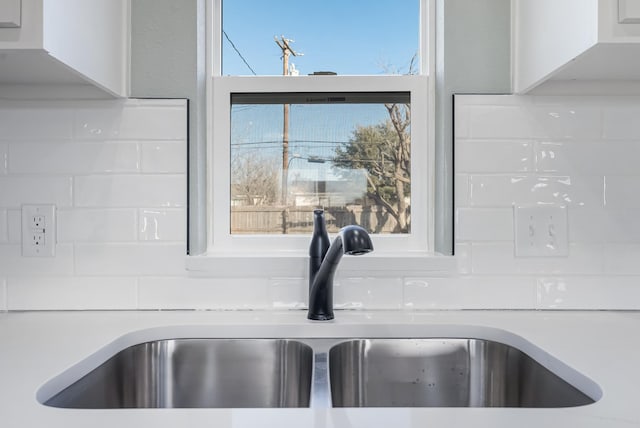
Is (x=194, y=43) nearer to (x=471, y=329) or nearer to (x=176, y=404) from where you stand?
(x=176, y=404)

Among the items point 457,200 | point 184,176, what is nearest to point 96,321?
point 184,176

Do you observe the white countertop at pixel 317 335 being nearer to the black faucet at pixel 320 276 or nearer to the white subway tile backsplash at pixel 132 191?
the black faucet at pixel 320 276

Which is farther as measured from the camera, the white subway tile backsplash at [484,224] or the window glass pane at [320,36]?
the window glass pane at [320,36]

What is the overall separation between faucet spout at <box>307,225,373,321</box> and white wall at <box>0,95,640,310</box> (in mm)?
122

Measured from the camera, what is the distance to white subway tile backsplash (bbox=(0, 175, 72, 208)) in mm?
1250

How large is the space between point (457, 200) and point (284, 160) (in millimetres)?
509

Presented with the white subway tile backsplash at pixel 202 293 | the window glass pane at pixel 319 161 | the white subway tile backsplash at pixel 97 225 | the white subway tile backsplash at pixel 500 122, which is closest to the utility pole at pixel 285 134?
the window glass pane at pixel 319 161

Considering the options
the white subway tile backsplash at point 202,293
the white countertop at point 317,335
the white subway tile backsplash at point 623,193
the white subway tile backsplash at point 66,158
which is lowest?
the white countertop at point 317,335

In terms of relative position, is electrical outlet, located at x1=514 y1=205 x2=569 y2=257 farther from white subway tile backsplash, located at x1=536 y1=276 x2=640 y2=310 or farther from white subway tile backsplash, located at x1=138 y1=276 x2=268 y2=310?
white subway tile backsplash, located at x1=138 y1=276 x2=268 y2=310

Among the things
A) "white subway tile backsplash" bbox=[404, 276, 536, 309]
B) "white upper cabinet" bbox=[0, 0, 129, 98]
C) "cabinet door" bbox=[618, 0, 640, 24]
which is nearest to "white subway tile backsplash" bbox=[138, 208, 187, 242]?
"white upper cabinet" bbox=[0, 0, 129, 98]

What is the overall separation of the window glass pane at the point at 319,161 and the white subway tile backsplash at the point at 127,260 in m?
0.22

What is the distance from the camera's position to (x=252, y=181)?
142 centimetres

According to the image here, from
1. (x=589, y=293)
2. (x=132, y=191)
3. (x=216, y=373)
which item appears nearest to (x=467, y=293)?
(x=589, y=293)

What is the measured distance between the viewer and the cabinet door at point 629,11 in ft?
2.88
